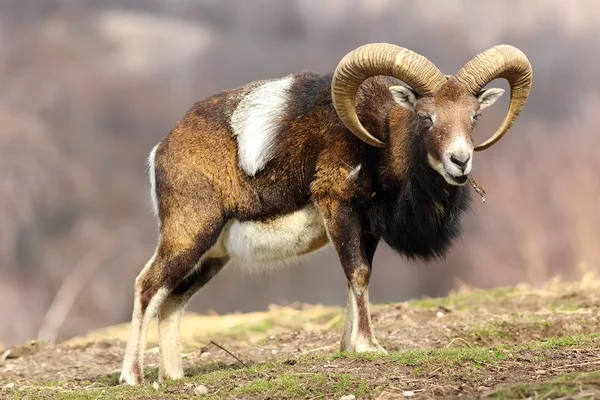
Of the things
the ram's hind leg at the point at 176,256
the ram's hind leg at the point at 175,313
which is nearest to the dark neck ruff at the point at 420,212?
the ram's hind leg at the point at 176,256

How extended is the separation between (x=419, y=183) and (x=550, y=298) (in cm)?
502

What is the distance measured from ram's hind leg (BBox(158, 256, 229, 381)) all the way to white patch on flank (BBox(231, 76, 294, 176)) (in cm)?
120

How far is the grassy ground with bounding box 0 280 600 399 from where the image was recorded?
21.7ft

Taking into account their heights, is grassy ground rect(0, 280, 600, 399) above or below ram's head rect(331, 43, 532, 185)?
below

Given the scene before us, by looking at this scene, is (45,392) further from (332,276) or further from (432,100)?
(332,276)

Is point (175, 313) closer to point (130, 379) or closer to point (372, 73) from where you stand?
point (130, 379)

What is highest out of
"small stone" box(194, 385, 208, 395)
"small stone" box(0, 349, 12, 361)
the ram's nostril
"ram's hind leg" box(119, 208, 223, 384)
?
the ram's nostril

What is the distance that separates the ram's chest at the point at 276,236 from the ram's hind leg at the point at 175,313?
0.46 meters

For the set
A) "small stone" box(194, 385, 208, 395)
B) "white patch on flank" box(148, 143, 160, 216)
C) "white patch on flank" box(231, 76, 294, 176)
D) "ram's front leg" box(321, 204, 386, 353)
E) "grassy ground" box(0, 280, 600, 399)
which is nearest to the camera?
"grassy ground" box(0, 280, 600, 399)

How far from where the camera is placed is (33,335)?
60.3ft

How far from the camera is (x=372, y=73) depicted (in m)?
8.74

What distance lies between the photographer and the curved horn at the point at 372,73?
8609 mm

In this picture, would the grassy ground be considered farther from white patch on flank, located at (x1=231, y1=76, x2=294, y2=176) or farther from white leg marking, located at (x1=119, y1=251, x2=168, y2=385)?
white patch on flank, located at (x1=231, y1=76, x2=294, y2=176)

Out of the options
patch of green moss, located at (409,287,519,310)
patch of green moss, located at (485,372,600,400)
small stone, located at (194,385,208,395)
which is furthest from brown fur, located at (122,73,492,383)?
patch of green moss, located at (409,287,519,310)
